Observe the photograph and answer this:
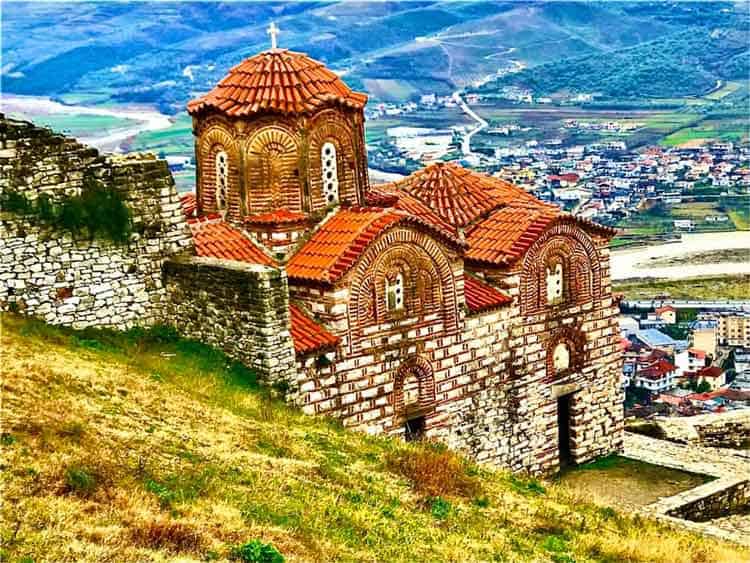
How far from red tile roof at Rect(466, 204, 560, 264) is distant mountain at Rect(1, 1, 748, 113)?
9854cm

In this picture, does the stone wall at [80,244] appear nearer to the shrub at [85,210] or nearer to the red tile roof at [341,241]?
the shrub at [85,210]

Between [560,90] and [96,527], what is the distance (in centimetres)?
11816

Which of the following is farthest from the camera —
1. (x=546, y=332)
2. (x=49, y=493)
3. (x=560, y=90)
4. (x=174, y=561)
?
(x=560, y=90)

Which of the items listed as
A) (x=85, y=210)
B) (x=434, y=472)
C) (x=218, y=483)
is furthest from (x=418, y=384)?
(x=218, y=483)

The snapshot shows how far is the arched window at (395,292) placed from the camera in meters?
16.5

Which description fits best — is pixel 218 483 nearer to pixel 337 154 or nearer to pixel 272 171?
pixel 272 171

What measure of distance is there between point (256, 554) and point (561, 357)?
10.9 meters

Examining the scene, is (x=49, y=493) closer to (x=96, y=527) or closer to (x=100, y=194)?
(x=96, y=527)

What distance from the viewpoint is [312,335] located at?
1554 cm

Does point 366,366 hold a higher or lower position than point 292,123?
lower

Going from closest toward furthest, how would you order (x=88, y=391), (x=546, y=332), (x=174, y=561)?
(x=174, y=561) < (x=88, y=391) < (x=546, y=332)

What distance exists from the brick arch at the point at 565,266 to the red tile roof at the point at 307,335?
4.10 meters

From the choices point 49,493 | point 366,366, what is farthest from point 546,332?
point 49,493

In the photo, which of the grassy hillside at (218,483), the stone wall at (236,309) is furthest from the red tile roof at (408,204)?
the grassy hillside at (218,483)
